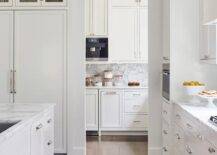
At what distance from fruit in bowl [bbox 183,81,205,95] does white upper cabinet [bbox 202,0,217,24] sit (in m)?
0.68

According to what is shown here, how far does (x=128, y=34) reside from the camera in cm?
645

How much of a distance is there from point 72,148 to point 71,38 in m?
1.51

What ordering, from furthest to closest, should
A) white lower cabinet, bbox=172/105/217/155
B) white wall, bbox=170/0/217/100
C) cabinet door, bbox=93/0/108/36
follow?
cabinet door, bbox=93/0/108/36, white wall, bbox=170/0/217/100, white lower cabinet, bbox=172/105/217/155

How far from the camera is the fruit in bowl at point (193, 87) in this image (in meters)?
3.71

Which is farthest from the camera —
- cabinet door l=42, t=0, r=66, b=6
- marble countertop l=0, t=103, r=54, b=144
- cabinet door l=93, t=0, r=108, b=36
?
cabinet door l=93, t=0, r=108, b=36

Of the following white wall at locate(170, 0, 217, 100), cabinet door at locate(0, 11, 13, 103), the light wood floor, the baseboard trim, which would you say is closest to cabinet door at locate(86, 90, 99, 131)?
the light wood floor

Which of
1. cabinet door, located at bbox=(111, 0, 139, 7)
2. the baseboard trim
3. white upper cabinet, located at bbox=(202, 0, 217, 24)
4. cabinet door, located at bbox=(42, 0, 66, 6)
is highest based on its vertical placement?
cabinet door, located at bbox=(111, 0, 139, 7)

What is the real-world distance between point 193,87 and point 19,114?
1894 mm

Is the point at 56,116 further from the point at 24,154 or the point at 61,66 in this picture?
the point at 24,154

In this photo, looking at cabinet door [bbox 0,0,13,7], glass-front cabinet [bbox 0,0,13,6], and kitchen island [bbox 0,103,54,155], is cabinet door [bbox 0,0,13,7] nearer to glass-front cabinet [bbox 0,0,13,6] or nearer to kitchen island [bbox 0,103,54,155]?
glass-front cabinet [bbox 0,0,13,6]

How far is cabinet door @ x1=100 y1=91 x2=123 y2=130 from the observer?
6.25 metres

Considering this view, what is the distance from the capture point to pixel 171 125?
3.91 metres

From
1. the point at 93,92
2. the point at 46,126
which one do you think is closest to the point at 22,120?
the point at 46,126

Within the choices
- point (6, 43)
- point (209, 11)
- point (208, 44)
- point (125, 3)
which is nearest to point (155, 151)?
point (208, 44)
